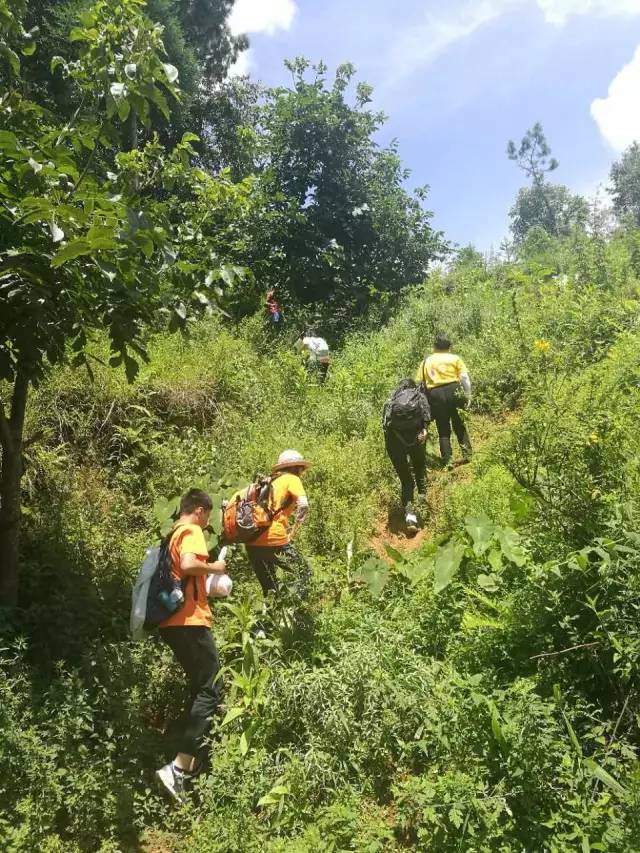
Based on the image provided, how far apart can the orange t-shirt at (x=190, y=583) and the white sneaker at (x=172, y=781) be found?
81cm

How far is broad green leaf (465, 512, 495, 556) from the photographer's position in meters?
4.21

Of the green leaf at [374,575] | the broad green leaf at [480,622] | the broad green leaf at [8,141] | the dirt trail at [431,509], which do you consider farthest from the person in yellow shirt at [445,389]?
the broad green leaf at [8,141]

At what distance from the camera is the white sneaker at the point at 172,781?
11.0 ft

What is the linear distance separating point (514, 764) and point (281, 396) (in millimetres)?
5945

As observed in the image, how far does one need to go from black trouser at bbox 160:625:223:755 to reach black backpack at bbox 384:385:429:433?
2893 millimetres

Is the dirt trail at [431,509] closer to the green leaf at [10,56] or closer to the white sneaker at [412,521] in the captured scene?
the white sneaker at [412,521]

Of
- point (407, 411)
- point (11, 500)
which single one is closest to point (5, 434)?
point (11, 500)

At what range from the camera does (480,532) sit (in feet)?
14.2

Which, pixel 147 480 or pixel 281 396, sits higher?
pixel 281 396

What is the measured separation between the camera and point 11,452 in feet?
13.5

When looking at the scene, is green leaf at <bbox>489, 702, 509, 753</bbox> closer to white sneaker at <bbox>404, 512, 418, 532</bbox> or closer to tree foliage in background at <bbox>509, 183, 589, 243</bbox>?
white sneaker at <bbox>404, 512, 418, 532</bbox>

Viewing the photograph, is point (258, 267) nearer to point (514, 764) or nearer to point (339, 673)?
point (339, 673)

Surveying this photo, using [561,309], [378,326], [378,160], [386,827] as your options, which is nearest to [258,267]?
[378,326]

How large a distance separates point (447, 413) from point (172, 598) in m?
3.89
